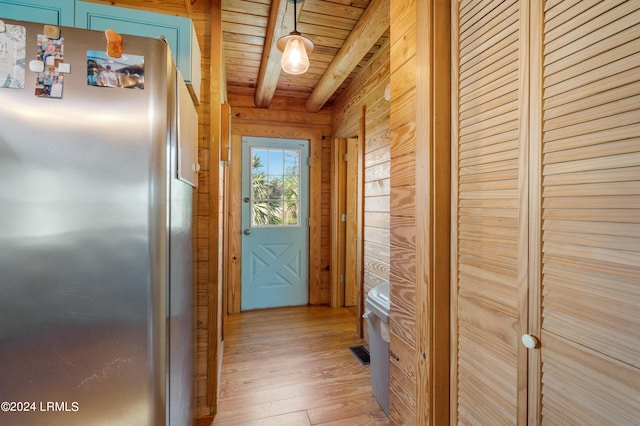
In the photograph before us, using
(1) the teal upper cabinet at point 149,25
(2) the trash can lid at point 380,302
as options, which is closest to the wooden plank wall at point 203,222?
(1) the teal upper cabinet at point 149,25

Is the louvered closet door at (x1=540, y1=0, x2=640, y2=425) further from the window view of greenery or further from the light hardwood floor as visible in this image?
the window view of greenery

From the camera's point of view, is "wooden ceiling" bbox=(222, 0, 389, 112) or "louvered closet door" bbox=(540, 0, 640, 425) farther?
"wooden ceiling" bbox=(222, 0, 389, 112)

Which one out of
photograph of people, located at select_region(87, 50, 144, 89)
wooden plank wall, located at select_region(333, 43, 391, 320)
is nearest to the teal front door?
wooden plank wall, located at select_region(333, 43, 391, 320)

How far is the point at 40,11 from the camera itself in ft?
3.56

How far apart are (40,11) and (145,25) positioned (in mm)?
348

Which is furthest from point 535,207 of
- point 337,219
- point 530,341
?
point 337,219

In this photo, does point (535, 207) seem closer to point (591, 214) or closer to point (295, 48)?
point (591, 214)

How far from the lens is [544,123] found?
0.64 m

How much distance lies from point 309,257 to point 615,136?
3150 mm

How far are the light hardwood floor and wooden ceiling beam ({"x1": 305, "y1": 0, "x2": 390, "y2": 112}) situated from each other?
7.69 ft

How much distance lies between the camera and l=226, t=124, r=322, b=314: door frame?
322 centimetres

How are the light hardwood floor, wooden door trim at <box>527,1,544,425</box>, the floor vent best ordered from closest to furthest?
wooden door trim at <box>527,1,544,425</box> → the light hardwood floor → the floor vent

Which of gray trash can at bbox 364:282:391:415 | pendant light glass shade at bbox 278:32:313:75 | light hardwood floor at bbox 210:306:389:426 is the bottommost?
light hardwood floor at bbox 210:306:389:426

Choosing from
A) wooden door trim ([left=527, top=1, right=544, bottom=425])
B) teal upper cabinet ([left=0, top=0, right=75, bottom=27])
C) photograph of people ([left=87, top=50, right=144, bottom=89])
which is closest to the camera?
wooden door trim ([left=527, top=1, right=544, bottom=425])
